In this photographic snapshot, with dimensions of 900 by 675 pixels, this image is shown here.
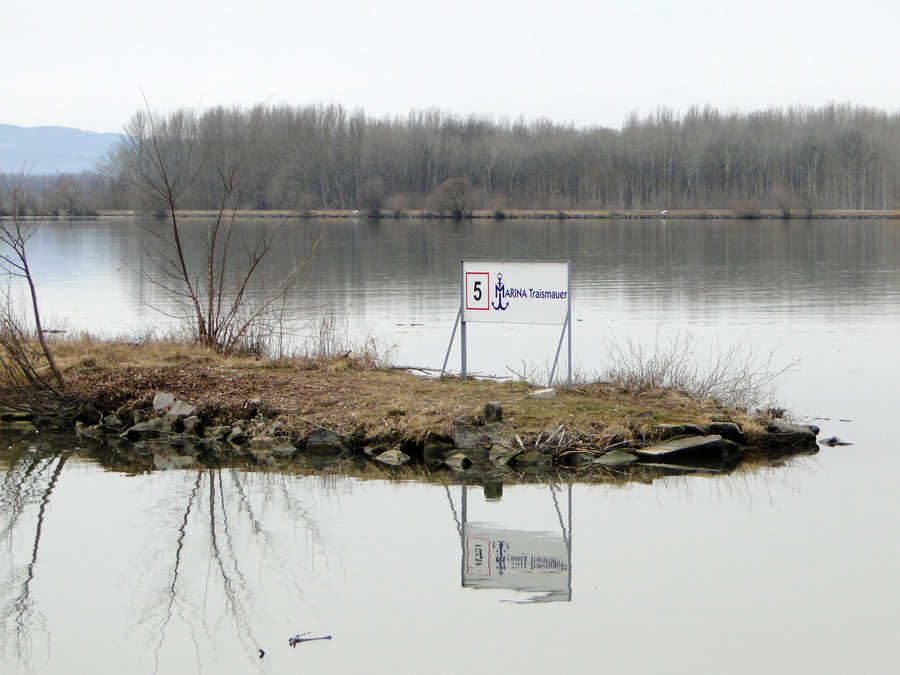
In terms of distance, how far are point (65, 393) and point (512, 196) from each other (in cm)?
13189

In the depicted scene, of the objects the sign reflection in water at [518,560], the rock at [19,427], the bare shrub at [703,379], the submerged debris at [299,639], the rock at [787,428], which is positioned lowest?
the submerged debris at [299,639]

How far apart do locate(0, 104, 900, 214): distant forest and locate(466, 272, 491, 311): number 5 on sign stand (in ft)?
366

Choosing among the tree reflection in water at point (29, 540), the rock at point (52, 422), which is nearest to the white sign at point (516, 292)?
the rock at point (52, 422)

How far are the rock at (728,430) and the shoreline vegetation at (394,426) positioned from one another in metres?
0.01

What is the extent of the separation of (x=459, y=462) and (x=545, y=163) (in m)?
138

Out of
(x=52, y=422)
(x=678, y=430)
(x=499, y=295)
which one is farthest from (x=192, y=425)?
(x=678, y=430)

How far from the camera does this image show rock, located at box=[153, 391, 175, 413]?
14.9 m

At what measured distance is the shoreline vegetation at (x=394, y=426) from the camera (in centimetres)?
1291

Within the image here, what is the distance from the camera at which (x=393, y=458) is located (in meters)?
13.2

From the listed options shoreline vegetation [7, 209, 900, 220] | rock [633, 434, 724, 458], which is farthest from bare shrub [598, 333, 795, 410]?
shoreline vegetation [7, 209, 900, 220]

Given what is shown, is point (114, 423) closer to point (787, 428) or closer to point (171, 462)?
point (171, 462)

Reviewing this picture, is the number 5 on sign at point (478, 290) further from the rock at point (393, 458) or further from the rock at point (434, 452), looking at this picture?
the rock at point (393, 458)

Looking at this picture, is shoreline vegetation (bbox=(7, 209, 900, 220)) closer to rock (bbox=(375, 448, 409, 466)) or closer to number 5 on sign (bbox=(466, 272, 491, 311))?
number 5 on sign (bbox=(466, 272, 491, 311))

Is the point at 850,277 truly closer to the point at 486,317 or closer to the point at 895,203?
the point at 486,317
